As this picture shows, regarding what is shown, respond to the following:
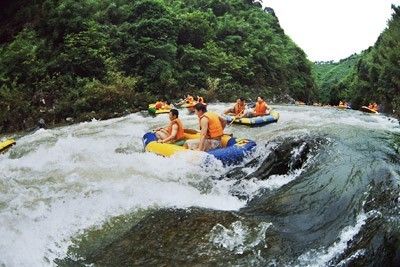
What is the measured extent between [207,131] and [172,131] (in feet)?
3.07

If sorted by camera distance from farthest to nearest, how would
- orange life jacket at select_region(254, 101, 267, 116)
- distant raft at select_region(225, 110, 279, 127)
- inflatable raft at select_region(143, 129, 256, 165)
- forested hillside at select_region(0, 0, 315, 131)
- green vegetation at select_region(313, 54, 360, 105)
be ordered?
1. green vegetation at select_region(313, 54, 360, 105)
2. forested hillside at select_region(0, 0, 315, 131)
3. orange life jacket at select_region(254, 101, 267, 116)
4. distant raft at select_region(225, 110, 279, 127)
5. inflatable raft at select_region(143, 129, 256, 165)

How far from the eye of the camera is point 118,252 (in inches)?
170

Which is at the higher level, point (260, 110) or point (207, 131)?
point (207, 131)

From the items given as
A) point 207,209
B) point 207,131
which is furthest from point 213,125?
point 207,209

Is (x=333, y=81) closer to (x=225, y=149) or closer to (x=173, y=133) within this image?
(x=173, y=133)

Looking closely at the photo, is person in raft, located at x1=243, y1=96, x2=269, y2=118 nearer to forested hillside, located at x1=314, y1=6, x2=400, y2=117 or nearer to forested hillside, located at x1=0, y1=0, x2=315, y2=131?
forested hillside, located at x1=0, y1=0, x2=315, y2=131

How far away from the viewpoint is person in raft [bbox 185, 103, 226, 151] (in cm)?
821

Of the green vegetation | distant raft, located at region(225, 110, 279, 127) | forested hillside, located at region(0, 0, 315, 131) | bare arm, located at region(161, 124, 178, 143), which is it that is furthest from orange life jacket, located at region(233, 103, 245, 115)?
the green vegetation

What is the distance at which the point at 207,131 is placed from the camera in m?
8.38

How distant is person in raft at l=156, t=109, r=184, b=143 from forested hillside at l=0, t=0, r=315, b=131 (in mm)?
7811

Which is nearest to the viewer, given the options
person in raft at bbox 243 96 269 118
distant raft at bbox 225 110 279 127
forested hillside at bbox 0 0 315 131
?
distant raft at bbox 225 110 279 127

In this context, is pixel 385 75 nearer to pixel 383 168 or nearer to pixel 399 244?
pixel 383 168

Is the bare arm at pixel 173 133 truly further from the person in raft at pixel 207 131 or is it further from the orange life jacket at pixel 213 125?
the orange life jacket at pixel 213 125

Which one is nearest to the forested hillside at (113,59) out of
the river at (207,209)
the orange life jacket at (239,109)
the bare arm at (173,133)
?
the orange life jacket at (239,109)
